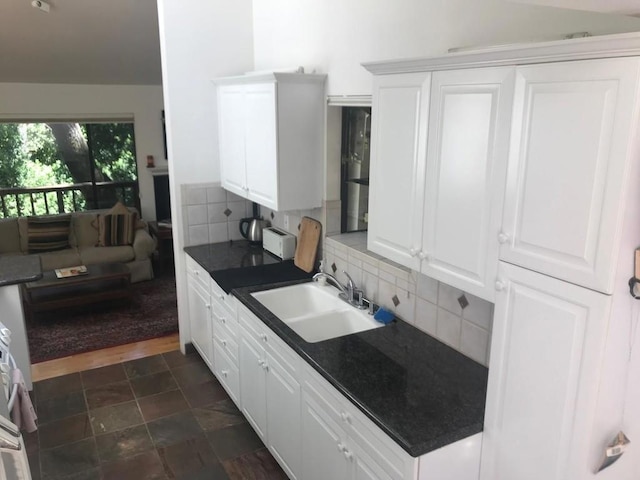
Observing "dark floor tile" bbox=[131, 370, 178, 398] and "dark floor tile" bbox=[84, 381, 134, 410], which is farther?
"dark floor tile" bbox=[131, 370, 178, 398]

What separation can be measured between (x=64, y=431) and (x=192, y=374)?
0.94 meters

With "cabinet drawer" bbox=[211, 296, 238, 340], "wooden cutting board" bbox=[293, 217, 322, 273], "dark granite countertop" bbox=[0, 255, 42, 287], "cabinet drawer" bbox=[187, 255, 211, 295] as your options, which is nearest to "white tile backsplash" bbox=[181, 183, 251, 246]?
"cabinet drawer" bbox=[187, 255, 211, 295]

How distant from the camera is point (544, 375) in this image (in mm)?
1476

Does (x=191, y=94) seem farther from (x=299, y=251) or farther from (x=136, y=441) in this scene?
(x=136, y=441)

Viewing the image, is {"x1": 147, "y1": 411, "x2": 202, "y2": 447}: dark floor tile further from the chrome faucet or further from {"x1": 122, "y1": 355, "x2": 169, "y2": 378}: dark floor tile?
the chrome faucet

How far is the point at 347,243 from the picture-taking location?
10.4ft

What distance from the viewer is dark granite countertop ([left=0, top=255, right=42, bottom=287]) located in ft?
10.8

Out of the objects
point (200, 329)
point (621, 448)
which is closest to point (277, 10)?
point (200, 329)

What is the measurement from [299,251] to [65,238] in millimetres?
3591

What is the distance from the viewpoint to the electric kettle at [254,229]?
4.13m

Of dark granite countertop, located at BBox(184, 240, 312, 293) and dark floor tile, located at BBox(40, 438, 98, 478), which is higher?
dark granite countertop, located at BBox(184, 240, 312, 293)

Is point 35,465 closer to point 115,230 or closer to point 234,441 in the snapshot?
point 234,441

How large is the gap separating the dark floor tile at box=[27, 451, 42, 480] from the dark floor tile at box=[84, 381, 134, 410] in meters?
0.51

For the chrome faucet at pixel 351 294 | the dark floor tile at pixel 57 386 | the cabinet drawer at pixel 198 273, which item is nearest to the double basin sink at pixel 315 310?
the chrome faucet at pixel 351 294
